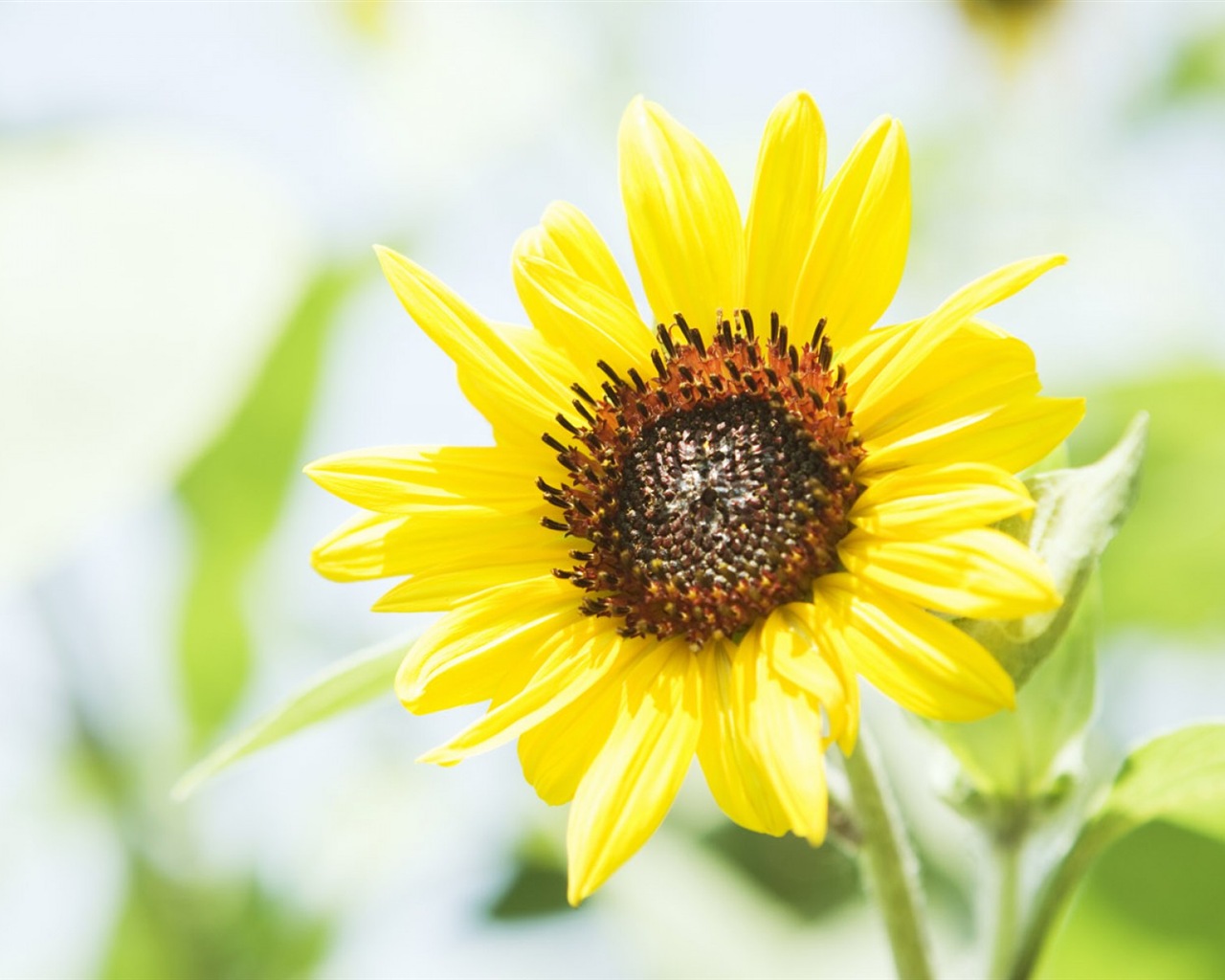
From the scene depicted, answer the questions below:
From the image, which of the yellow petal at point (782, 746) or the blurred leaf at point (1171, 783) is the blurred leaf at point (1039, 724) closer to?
the blurred leaf at point (1171, 783)

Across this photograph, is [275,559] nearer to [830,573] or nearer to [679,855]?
[679,855]

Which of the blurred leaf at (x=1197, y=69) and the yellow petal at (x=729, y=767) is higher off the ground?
the blurred leaf at (x=1197, y=69)

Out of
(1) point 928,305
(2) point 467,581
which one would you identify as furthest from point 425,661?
(1) point 928,305

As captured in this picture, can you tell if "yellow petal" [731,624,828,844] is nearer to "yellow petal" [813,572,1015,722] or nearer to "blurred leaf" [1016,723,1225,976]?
"yellow petal" [813,572,1015,722]

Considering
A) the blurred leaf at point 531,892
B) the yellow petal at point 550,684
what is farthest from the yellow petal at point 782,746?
the blurred leaf at point 531,892

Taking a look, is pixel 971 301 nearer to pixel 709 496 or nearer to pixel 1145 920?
pixel 709 496

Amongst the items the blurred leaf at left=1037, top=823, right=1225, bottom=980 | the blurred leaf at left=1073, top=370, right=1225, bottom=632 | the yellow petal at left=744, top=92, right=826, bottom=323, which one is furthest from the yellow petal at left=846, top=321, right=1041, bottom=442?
the blurred leaf at left=1073, top=370, right=1225, bottom=632
